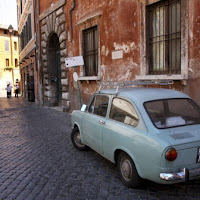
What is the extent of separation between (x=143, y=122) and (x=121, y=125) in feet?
1.55

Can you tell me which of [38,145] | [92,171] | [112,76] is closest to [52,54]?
[112,76]

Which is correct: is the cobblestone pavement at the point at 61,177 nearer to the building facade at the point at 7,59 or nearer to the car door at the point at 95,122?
the car door at the point at 95,122

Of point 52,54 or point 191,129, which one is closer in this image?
point 191,129

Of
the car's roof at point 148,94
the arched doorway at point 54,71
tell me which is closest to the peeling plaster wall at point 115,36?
the car's roof at point 148,94

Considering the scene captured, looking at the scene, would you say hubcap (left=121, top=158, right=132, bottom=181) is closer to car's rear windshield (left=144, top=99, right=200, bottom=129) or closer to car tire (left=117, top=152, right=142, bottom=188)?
car tire (left=117, top=152, right=142, bottom=188)

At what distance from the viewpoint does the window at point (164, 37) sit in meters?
6.75

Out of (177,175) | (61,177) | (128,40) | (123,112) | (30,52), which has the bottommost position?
(61,177)

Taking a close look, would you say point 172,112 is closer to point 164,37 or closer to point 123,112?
point 123,112

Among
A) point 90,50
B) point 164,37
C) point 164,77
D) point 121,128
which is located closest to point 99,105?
point 121,128

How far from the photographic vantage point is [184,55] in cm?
631

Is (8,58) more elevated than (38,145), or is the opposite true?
(8,58)

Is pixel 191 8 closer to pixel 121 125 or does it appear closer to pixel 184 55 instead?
pixel 184 55

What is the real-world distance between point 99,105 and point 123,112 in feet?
2.97

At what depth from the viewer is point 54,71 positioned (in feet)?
49.8
